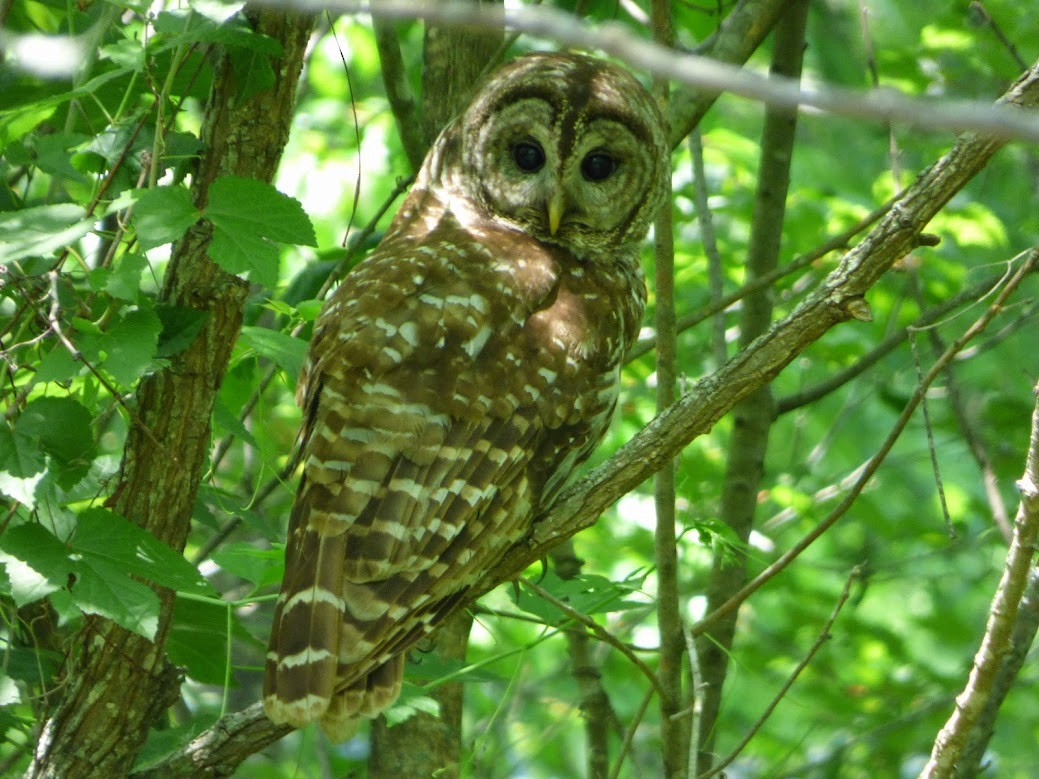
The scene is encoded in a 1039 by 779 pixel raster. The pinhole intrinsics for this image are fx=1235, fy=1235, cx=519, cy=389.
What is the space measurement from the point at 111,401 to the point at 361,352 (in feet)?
2.06

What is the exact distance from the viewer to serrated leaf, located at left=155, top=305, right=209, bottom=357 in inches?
99.0

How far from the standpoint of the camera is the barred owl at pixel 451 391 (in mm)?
2377

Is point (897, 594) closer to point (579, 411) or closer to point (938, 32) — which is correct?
point (938, 32)

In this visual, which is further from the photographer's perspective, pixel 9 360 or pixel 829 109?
pixel 9 360

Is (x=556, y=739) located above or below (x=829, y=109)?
above

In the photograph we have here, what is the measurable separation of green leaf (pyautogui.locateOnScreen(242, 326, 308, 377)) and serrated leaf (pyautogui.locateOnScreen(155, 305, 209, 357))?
0.11 metres

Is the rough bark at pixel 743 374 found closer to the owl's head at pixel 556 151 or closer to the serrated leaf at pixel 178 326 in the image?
the serrated leaf at pixel 178 326

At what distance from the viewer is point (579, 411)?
9.24ft

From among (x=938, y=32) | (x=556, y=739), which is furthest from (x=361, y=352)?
(x=556, y=739)

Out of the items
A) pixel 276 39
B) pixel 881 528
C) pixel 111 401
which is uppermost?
pixel 881 528

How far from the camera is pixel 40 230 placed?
2.20 meters

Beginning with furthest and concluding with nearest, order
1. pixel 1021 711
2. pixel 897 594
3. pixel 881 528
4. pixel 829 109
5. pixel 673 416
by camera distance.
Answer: pixel 897 594, pixel 1021 711, pixel 881 528, pixel 673 416, pixel 829 109

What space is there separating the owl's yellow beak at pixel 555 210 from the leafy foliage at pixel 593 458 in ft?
1.84

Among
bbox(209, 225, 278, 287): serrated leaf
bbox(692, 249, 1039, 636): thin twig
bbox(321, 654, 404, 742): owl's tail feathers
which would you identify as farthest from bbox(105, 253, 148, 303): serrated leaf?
bbox(692, 249, 1039, 636): thin twig
